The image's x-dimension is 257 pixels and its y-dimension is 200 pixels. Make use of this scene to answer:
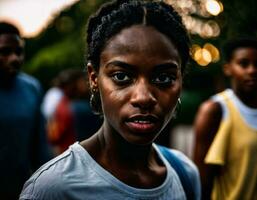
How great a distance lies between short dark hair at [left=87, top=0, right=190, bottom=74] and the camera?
7.46 feet

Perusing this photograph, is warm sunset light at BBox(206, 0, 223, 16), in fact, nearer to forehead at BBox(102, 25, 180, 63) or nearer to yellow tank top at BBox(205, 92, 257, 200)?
yellow tank top at BBox(205, 92, 257, 200)

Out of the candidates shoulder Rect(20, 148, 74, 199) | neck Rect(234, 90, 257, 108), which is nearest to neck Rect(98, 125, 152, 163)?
shoulder Rect(20, 148, 74, 199)

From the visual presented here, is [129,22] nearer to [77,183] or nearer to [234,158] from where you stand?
[77,183]

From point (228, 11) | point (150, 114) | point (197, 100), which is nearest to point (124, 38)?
point (150, 114)

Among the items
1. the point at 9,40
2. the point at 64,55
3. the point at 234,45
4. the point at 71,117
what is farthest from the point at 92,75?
the point at 64,55

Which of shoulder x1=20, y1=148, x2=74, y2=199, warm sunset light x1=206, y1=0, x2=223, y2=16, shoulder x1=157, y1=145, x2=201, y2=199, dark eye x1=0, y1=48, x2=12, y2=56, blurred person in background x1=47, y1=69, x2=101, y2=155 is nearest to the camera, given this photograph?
shoulder x1=20, y1=148, x2=74, y2=199

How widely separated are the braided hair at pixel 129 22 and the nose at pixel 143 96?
0.25 metres

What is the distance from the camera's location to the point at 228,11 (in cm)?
347

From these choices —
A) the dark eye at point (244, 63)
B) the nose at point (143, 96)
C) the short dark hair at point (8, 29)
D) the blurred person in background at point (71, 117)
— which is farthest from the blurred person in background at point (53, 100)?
the nose at point (143, 96)

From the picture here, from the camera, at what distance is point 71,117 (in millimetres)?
7480

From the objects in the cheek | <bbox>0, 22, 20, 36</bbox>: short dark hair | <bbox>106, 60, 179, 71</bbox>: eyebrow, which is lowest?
the cheek

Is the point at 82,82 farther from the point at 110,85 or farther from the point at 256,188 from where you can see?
the point at 110,85

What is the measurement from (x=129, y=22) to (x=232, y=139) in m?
1.88

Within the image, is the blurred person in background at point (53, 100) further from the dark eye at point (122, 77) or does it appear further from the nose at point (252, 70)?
the dark eye at point (122, 77)
